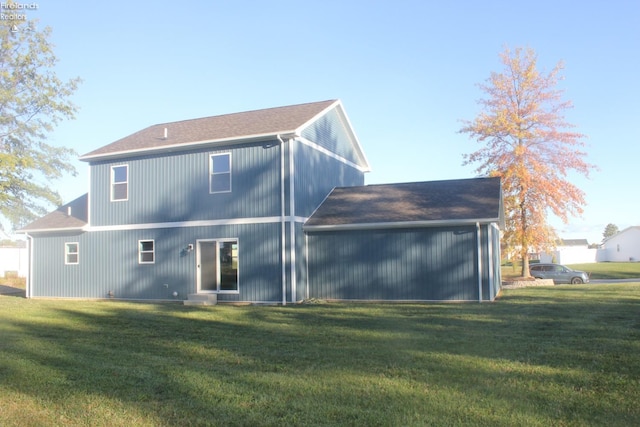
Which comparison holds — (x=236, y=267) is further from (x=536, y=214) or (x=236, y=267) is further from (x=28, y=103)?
(x=28, y=103)

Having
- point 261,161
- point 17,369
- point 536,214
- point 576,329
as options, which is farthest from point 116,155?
point 536,214

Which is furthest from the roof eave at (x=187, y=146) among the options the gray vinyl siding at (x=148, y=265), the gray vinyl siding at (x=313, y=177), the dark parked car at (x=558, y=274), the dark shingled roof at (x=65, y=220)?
the dark parked car at (x=558, y=274)

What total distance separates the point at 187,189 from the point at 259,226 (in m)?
3.09

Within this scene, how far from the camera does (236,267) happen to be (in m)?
18.0

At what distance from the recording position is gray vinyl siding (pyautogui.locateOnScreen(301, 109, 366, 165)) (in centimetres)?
1949

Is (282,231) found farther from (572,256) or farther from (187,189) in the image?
(572,256)

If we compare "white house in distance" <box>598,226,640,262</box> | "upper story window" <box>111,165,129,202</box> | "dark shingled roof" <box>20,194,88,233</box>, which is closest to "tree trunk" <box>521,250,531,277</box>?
"upper story window" <box>111,165,129,202</box>

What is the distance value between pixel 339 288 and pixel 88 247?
31.8 feet

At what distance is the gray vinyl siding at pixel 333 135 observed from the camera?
63.9 feet

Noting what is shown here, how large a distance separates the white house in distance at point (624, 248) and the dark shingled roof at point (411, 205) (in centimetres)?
5735

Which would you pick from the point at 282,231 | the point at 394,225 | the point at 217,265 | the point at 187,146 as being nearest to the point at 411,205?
the point at 394,225

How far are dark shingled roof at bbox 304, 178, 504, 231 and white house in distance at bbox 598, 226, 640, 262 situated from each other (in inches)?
2258

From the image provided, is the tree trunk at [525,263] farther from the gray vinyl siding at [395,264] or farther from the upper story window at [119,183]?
the upper story window at [119,183]

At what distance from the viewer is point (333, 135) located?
2136 centimetres
